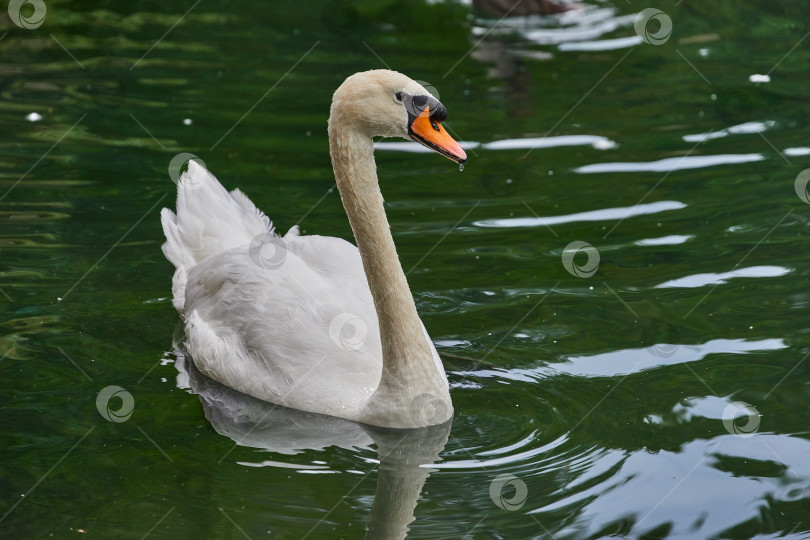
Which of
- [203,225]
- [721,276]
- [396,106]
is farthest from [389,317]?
[721,276]

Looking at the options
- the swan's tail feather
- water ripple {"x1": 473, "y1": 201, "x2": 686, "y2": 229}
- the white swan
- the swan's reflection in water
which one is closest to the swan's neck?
the white swan

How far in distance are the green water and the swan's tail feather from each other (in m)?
0.33

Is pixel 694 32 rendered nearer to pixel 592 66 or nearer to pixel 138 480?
pixel 592 66

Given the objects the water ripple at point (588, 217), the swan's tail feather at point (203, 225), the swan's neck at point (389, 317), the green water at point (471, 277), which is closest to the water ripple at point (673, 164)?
the green water at point (471, 277)

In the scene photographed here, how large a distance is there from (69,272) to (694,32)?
8620 millimetres

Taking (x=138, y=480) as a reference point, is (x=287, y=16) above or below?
above

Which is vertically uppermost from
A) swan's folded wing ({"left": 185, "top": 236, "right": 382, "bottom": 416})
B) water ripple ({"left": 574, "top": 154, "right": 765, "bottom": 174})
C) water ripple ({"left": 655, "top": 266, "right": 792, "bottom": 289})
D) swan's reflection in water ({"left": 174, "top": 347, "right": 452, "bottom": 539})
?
water ripple ({"left": 574, "top": 154, "right": 765, "bottom": 174})

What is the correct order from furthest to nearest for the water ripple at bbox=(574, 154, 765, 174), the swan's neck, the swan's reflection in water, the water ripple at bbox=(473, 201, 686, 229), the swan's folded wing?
1. the water ripple at bbox=(574, 154, 765, 174)
2. the water ripple at bbox=(473, 201, 686, 229)
3. the swan's folded wing
4. the swan's neck
5. the swan's reflection in water

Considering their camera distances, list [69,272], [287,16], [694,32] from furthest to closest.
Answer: [287,16]
[694,32]
[69,272]

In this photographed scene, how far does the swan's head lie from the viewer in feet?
19.0

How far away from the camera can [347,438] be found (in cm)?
620

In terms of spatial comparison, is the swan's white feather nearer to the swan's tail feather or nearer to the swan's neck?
the swan's tail feather

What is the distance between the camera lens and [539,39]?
46.9ft

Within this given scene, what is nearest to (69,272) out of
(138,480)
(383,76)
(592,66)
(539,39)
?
(138,480)
